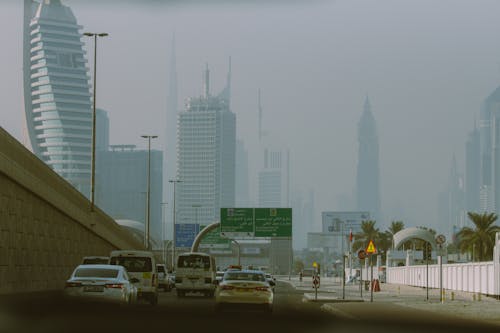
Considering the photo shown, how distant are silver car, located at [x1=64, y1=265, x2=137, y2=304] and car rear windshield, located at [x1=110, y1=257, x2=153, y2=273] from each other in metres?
10.9

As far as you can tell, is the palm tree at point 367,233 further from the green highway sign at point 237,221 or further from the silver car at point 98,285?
the silver car at point 98,285

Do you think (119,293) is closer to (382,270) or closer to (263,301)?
(263,301)

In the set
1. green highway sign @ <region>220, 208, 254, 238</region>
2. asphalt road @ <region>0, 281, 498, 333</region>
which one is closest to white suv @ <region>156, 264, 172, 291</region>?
green highway sign @ <region>220, 208, 254, 238</region>

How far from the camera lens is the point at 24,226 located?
180 ft

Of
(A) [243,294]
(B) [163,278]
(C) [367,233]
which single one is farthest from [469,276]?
(C) [367,233]

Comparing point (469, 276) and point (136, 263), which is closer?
point (136, 263)

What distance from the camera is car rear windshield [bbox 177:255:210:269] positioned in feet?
183

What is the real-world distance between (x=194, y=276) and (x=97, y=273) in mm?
24936

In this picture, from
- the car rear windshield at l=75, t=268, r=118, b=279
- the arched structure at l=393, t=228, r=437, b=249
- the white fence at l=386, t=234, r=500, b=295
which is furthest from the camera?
the arched structure at l=393, t=228, r=437, b=249


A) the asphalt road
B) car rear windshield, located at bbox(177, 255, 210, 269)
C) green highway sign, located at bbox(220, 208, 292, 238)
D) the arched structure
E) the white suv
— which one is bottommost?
the white suv

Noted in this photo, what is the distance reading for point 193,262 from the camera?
55906 millimetres

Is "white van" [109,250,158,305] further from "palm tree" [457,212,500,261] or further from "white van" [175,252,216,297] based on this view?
"palm tree" [457,212,500,261]

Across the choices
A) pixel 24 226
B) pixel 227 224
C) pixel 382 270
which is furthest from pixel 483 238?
pixel 24 226

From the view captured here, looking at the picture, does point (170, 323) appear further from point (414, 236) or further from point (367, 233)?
point (367, 233)
